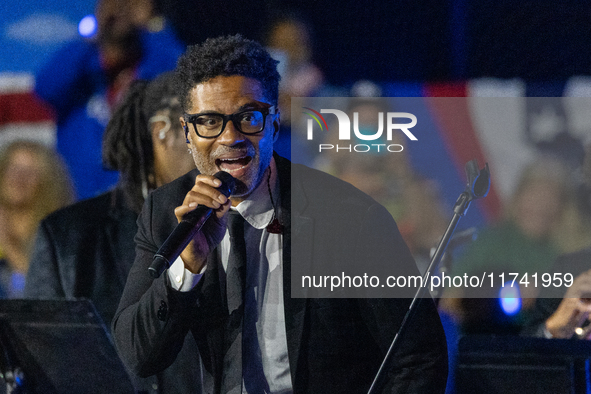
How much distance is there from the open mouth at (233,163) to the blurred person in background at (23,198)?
2.93 ft

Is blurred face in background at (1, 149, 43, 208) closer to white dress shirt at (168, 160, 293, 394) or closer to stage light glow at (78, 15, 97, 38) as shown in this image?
stage light glow at (78, 15, 97, 38)

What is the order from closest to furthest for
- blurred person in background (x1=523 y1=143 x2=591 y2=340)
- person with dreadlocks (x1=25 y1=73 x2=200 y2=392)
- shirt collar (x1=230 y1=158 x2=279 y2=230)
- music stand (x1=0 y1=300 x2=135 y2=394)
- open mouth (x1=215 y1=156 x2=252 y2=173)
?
music stand (x1=0 y1=300 x2=135 y2=394), open mouth (x1=215 y1=156 x2=252 y2=173), shirt collar (x1=230 y1=158 x2=279 y2=230), blurred person in background (x1=523 y1=143 x2=591 y2=340), person with dreadlocks (x1=25 y1=73 x2=200 y2=392)

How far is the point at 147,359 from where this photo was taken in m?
2.00

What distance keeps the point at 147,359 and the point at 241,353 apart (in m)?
0.32

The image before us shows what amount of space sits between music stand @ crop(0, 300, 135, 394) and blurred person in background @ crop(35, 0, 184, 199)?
28.6 inches

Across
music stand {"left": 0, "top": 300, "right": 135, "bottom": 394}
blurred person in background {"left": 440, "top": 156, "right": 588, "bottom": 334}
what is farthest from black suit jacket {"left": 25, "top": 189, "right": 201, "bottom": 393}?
blurred person in background {"left": 440, "top": 156, "right": 588, "bottom": 334}

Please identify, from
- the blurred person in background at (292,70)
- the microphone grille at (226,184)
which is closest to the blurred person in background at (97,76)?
the blurred person in background at (292,70)

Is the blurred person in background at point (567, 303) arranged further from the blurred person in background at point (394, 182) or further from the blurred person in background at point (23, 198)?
the blurred person in background at point (23, 198)

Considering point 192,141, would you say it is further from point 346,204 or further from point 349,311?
point 349,311

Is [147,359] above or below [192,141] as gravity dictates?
below

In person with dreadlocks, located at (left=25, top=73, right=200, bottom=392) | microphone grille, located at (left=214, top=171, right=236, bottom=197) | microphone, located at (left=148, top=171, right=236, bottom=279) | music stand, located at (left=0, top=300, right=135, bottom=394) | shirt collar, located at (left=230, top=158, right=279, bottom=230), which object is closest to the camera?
microphone, located at (left=148, top=171, right=236, bottom=279)

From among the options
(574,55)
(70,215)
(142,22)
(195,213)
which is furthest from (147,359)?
(574,55)

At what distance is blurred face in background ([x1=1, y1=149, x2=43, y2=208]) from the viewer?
8.63ft

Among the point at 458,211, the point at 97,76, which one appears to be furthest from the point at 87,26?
the point at 458,211
